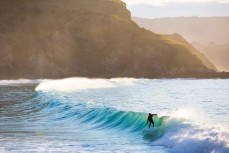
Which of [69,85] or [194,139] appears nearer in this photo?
[194,139]

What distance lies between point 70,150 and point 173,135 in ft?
19.4

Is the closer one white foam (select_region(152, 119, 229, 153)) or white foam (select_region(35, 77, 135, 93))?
white foam (select_region(152, 119, 229, 153))

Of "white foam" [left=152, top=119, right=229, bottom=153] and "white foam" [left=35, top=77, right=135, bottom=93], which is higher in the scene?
"white foam" [left=35, top=77, right=135, bottom=93]

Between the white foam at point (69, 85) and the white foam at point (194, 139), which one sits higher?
the white foam at point (69, 85)

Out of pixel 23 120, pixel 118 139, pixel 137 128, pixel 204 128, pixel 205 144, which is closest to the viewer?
pixel 205 144

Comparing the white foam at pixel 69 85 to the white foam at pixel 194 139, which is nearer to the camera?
the white foam at pixel 194 139

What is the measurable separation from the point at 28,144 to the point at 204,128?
9456mm

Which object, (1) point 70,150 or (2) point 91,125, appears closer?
(1) point 70,150

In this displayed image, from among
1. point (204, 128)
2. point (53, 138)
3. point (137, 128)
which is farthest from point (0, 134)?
point (204, 128)

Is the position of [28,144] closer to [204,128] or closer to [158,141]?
[158,141]

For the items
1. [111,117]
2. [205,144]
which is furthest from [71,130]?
[205,144]

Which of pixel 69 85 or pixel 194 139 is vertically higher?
pixel 69 85

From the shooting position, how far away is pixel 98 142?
27688 millimetres

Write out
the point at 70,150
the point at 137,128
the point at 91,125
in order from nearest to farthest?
the point at 70,150 → the point at 137,128 → the point at 91,125
